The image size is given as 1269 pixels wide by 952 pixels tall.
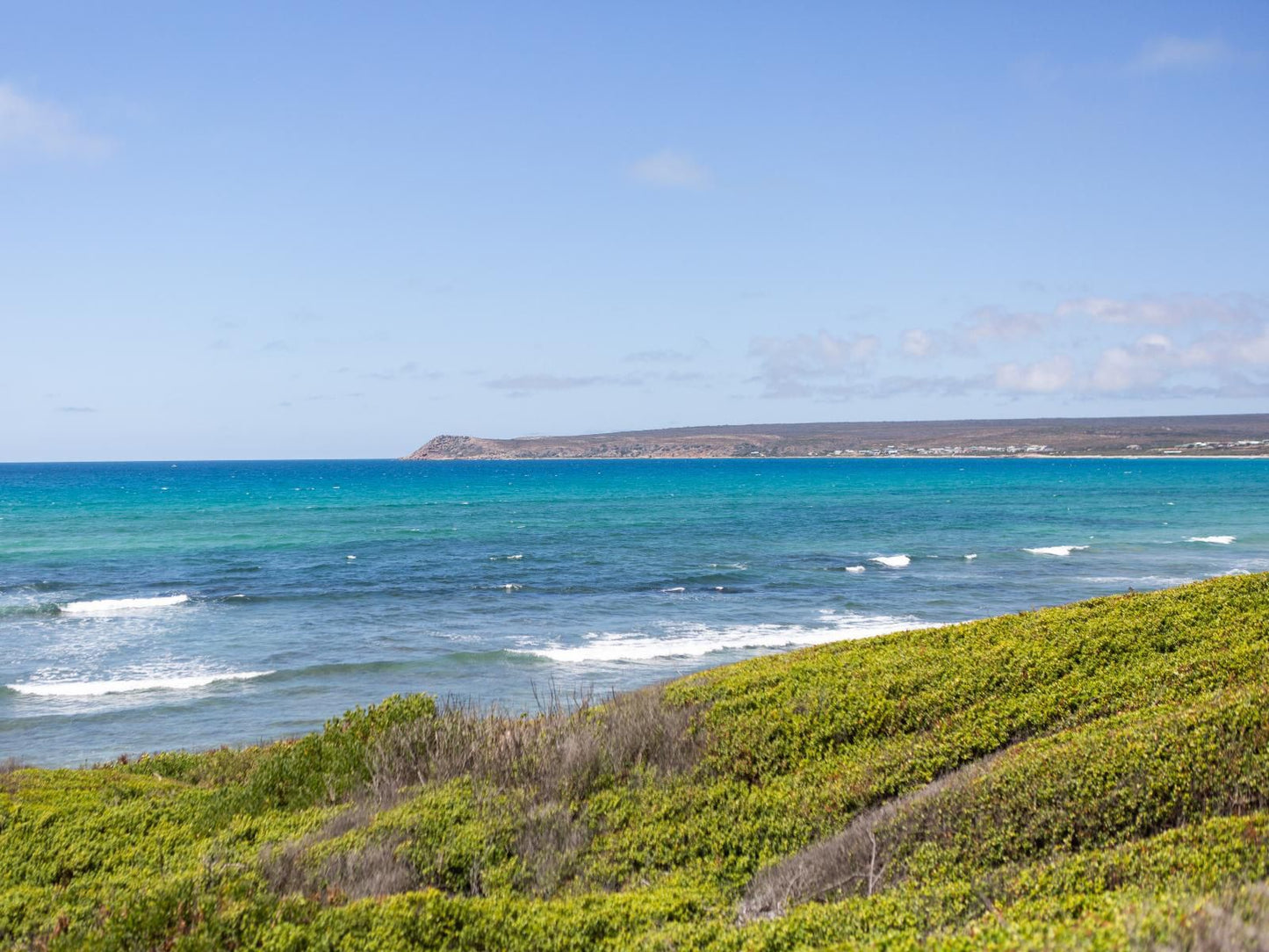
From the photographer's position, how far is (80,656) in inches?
924

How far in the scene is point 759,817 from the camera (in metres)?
8.02

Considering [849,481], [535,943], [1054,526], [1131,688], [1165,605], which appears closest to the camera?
[535,943]

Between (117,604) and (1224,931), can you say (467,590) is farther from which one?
(1224,931)

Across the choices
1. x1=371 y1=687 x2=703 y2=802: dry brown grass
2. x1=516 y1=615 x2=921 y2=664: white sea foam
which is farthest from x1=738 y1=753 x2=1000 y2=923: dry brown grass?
x1=516 y1=615 x2=921 y2=664: white sea foam

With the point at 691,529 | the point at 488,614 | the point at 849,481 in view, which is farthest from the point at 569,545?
the point at 849,481

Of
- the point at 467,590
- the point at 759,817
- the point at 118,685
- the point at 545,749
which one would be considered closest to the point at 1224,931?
the point at 759,817

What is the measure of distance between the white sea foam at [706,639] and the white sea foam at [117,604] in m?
15.2

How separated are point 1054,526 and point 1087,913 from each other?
54.6 m

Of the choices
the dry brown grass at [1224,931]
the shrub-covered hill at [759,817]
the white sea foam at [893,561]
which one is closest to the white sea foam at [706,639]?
the shrub-covered hill at [759,817]

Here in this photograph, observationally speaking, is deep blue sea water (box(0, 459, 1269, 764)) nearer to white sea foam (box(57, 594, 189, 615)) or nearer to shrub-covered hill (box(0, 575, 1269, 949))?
white sea foam (box(57, 594, 189, 615))

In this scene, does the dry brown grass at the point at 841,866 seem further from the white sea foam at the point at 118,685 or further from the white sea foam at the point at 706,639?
the white sea foam at the point at 118,685

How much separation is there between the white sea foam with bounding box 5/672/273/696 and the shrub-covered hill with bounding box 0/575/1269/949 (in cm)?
960

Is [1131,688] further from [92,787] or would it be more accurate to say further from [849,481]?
[849,481]

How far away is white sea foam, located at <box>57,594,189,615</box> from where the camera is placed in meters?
30.0
